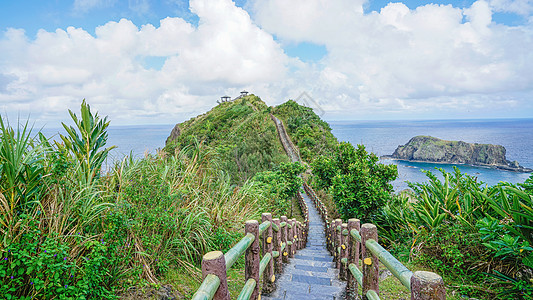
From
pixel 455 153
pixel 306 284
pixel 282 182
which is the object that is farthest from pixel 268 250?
pixel 455 153

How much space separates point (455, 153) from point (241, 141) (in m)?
55.2

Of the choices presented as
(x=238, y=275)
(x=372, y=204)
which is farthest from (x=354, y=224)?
(x=372, y=204)

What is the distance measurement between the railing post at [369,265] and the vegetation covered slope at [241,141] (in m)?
3.17

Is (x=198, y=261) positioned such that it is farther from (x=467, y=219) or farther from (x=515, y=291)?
(x=467, y=219)

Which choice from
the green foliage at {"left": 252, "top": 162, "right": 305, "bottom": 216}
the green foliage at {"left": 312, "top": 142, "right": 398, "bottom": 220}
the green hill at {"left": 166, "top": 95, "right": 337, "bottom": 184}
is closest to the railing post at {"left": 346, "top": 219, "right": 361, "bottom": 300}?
the green foliage at {"left": 312, "top": 142, "right": 398, "bottom": 220}

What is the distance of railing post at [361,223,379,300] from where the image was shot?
8.10ft

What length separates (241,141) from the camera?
25.6 meters

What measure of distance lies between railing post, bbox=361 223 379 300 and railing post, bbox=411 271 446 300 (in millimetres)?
1066

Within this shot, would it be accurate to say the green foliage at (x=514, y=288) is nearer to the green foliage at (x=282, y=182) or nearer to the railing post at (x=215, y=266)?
the railing post at (x=215, y=266)

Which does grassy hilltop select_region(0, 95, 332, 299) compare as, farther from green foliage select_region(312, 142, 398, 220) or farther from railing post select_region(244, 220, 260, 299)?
green foliage select_region(312, 142, 398, 220)

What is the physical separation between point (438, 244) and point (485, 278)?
31.1 inches

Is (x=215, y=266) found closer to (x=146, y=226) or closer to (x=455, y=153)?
(x=146, y=226)

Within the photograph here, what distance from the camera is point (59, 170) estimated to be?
241 cm

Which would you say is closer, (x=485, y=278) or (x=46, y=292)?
(x=46, y=292)
